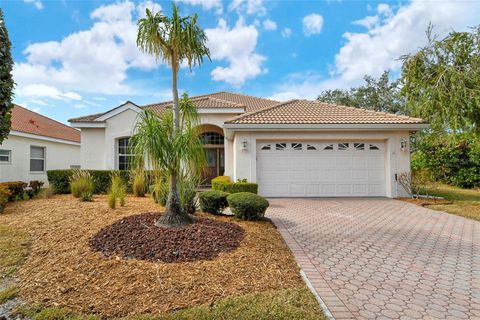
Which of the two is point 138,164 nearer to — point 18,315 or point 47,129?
point 18,315

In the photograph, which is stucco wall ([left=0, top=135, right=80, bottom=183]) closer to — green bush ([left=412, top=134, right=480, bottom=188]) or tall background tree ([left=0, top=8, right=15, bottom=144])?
tall background tree ([left=0, top=8, right=15, bottom=144])

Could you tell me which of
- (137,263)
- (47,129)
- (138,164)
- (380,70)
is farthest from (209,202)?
(380,70)

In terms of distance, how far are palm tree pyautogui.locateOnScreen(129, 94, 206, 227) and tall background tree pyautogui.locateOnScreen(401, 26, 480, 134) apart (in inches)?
436

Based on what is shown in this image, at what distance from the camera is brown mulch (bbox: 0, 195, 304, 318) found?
3562mm

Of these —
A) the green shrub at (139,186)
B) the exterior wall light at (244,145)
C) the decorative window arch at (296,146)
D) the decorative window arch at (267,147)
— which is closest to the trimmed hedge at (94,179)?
the green shrub at (139,186)

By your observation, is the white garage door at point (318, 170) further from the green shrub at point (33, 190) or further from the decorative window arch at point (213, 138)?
the green shrub at point (33, 190)

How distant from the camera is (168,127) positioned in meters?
6.29

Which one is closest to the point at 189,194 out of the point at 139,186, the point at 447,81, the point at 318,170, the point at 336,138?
the point at 139,186

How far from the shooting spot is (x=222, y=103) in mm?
17500

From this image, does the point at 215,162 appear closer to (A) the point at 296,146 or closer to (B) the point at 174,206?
(A) the point at 296,146

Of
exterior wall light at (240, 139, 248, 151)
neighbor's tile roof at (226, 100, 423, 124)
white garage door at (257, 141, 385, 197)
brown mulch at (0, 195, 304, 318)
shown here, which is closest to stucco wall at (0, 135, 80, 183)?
brown mulch at (0, 195, 304, 318)

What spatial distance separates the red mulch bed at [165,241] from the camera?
16.0 feet

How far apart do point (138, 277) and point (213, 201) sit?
4.40m

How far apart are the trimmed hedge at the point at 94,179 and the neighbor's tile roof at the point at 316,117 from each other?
647cm
